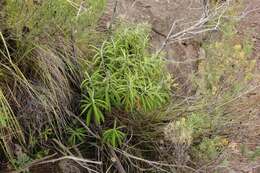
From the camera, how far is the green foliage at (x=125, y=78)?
2.73 metres

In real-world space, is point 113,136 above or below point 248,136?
above

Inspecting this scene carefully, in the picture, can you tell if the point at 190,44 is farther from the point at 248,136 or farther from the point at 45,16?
the point at 45,16

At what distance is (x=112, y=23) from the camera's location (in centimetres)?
311

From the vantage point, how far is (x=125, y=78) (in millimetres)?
2797

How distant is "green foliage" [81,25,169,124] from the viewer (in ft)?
8.96

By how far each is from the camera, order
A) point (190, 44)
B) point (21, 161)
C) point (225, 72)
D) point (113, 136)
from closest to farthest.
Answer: point (21, 161)
point (113, 136)
point (225, 72)
point (190, 44)

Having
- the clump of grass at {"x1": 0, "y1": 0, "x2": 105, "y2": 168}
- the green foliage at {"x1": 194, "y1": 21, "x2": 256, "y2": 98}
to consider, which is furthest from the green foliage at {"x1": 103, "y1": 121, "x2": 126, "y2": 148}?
the green foliage at {"x1": 194, "y1": 21, "x2": 256, "y2": 98}

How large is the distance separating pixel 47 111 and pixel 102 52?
483mm

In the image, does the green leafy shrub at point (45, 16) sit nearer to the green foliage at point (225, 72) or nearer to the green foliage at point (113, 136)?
the green foliage at point (113, 136)

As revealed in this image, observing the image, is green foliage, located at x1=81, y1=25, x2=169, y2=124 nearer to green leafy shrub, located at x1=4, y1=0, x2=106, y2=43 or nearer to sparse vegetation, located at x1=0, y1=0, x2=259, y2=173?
sparse vegetation, located at x1=0, y1=0, x2=259, y2=173

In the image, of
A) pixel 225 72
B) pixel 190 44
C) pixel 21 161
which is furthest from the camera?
pixel 190 44

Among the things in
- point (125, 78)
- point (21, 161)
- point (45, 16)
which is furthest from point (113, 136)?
point (45, 16)

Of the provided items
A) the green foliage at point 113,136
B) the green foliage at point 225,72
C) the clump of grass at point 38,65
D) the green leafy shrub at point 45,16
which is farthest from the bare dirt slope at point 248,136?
the green leafy shrub at point 45,16

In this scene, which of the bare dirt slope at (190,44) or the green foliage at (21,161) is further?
the bare dirt slope at (190,44)
